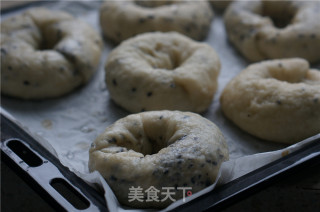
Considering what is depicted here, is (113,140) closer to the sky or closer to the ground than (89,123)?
closer to the sky

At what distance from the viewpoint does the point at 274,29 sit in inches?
100

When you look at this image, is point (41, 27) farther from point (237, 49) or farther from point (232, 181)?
point (232, 181)

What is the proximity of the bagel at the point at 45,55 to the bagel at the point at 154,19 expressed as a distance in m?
0.19

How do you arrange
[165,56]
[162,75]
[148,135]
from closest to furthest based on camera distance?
[148,135] → [162,75] → [165,56]

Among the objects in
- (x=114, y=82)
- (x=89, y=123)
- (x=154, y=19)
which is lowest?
(x=89, y=123)

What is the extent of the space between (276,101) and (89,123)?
98 cm

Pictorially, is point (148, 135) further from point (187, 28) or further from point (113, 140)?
point (187, 28)

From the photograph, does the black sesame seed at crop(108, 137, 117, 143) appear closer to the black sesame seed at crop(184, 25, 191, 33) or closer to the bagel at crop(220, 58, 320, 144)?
the bagel at crop(220, 58, 320, 144)

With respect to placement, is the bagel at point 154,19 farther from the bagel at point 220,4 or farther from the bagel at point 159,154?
the bagel at point 159,154

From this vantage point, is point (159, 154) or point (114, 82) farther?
point (114, 82)

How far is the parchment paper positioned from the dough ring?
13 centimetres

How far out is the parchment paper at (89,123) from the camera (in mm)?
1604

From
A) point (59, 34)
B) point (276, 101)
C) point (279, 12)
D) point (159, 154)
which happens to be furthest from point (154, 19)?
point (159, 154)

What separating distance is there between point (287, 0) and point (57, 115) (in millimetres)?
1735
